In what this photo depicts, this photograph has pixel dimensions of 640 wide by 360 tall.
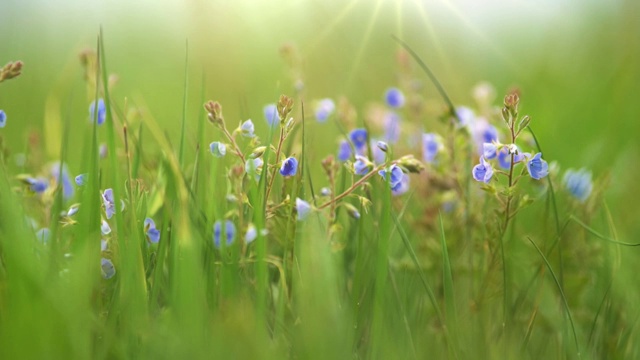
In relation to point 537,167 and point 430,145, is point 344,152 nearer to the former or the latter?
point 430,145

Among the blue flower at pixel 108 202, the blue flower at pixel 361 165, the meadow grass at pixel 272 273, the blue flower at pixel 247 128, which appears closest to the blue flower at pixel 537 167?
the meadow grass at pixel 272 273

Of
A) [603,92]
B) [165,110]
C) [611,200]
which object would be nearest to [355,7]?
[165,110]

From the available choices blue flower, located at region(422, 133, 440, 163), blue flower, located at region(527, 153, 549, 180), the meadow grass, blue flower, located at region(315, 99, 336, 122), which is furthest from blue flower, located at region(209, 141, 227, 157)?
blue flower, located at region(422, 133, 440, 163)

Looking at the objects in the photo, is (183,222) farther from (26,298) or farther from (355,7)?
(355,7)

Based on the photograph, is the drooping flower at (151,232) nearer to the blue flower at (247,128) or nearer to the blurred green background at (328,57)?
the blue flower at (247,128)

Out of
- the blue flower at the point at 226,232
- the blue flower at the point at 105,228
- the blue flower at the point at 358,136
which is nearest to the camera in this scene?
the blue flower at the point at 226,232

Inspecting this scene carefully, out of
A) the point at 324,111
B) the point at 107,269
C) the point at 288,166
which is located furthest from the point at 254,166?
the point at 324,111

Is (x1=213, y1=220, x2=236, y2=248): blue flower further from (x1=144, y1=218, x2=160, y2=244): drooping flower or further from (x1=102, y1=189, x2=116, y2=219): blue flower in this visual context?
(x1=102, y1=189, x2=116, y2=219): blue flower
